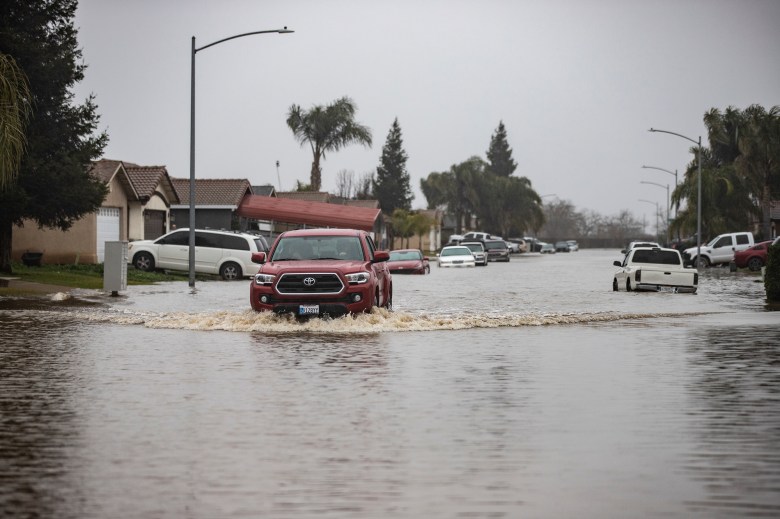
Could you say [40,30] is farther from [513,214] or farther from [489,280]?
[513,214]

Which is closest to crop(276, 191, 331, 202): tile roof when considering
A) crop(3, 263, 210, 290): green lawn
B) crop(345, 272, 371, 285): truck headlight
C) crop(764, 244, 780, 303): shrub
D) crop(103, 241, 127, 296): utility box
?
crop(3, 263, 210, 290): green lawn

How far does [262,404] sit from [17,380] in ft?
11.3

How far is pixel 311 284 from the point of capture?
20266mm

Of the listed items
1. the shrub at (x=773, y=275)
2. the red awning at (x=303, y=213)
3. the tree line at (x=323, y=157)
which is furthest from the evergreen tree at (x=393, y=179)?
the shrub at (x=773, y=275)

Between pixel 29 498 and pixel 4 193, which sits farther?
pixel 4 193

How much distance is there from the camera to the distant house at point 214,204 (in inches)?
2670

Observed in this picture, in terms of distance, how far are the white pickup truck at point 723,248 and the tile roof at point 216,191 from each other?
26620mm

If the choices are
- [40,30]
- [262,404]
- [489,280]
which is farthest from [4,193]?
[262,404]

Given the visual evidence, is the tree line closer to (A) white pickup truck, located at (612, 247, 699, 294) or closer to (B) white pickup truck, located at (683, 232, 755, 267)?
(B) white pickup truck, located at (683, 232, 755, 267)

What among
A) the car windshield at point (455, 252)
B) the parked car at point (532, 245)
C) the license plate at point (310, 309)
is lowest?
the license plate at point (310, 309)

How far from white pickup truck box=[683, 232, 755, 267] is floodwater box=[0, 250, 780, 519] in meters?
42.0

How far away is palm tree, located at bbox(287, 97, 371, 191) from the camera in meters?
97.0

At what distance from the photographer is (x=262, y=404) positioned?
11.0m

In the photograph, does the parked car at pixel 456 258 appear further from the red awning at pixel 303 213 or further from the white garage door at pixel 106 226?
the white garage door at pixel 106 226
